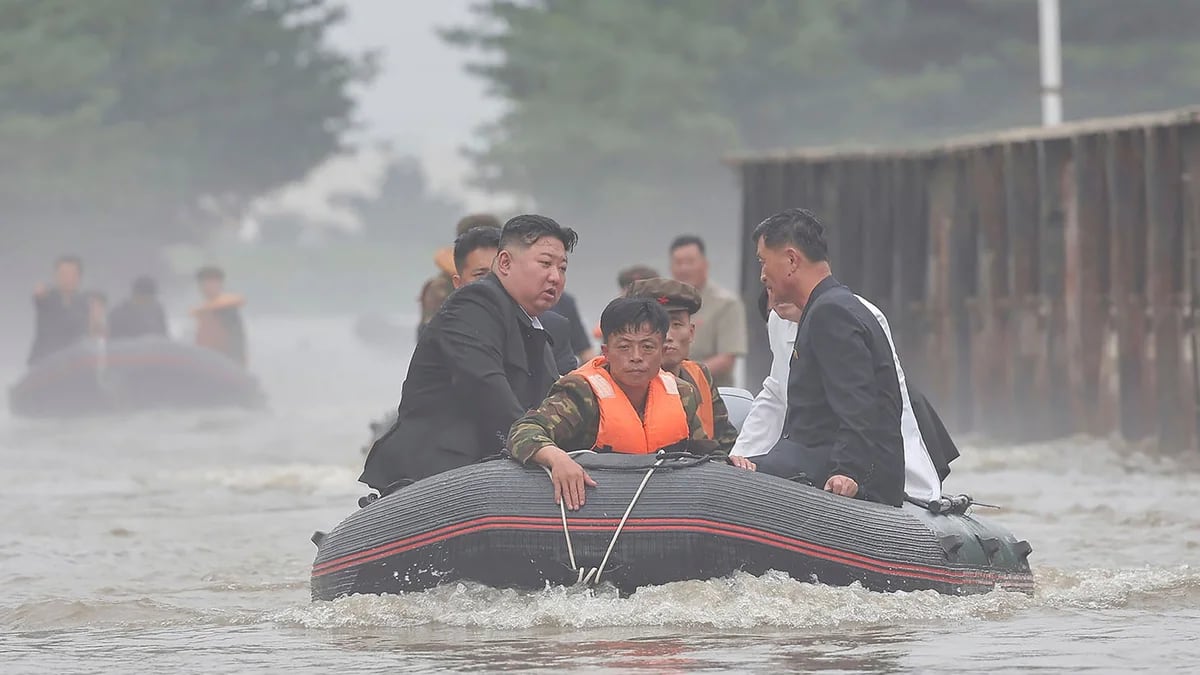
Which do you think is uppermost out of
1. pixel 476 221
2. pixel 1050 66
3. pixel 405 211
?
pixel 405 211

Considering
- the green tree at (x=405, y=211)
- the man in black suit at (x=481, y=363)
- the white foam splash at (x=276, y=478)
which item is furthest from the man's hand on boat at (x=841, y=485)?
the green tree at (x=405, y=211)

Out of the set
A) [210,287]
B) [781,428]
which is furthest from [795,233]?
[210,287]

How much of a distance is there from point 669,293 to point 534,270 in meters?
1.26

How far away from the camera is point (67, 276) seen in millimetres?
27219

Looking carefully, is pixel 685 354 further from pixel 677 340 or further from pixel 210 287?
pixel 210 287

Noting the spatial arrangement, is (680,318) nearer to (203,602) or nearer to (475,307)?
(475,307)

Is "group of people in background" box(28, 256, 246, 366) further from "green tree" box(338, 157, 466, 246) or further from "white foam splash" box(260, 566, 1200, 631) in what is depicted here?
"green tree" box(338, 157, 466, 246)

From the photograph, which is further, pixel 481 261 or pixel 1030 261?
pixel 1030 261

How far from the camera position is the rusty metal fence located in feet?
58.5

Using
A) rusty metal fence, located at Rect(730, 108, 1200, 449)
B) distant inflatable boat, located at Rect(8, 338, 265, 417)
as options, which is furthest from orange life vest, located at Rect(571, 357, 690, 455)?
distant inflatable boat, located at Rect(8, 338, 265, 417)

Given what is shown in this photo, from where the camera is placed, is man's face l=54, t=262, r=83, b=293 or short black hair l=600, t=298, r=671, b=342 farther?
man's face l=54, t=262, r=83, b=293

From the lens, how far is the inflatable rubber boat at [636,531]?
27.9ft

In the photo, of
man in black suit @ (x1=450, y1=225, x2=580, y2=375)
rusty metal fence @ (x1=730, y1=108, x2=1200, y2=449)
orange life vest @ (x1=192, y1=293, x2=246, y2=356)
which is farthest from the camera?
orange life vest @ (x1=192, y1=293, x2=246, y2=356)

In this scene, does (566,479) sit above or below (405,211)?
below
